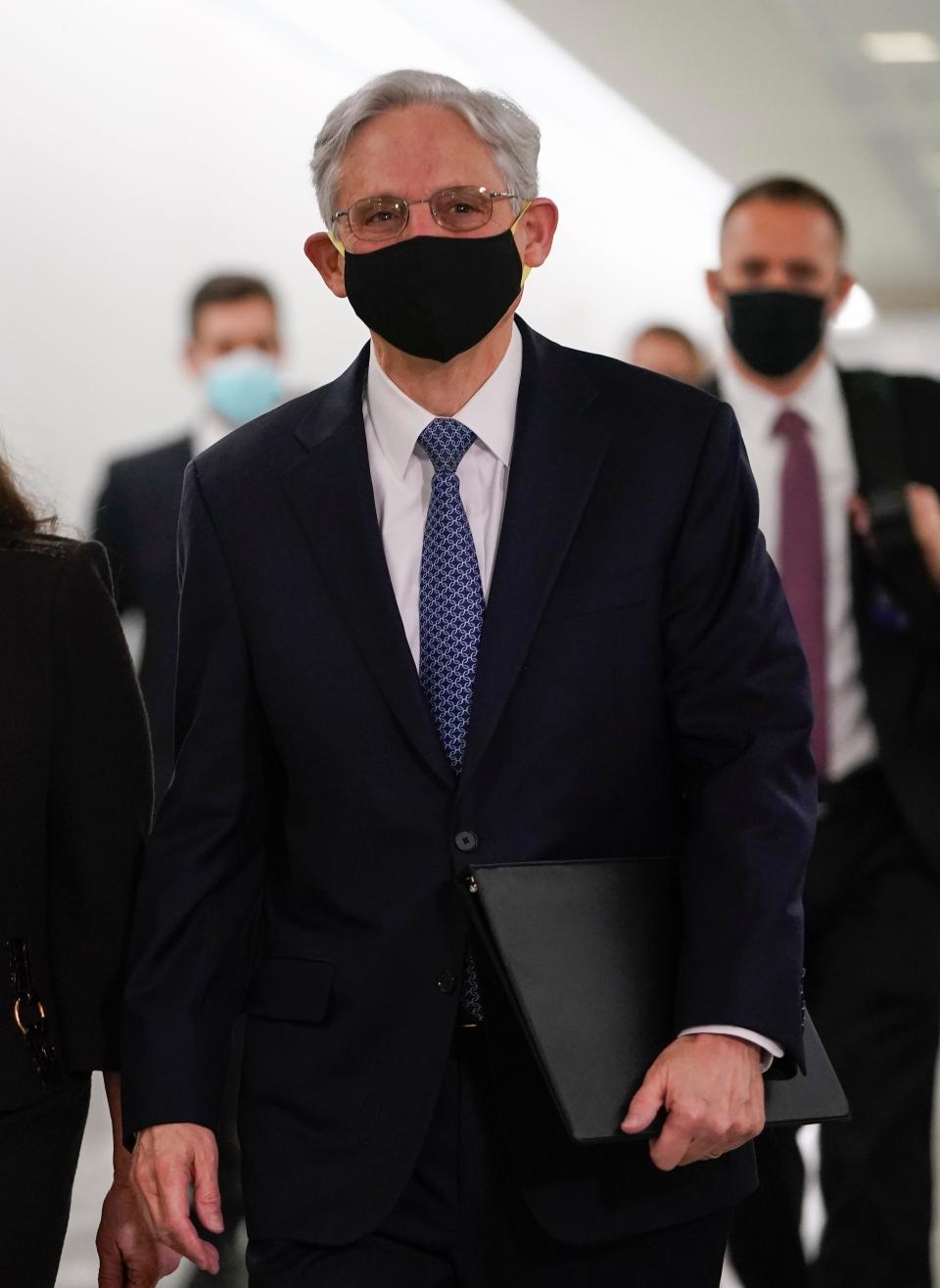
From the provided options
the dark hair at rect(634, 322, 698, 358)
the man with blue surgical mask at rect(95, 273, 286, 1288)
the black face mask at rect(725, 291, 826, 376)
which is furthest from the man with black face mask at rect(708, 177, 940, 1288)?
the dark hair at rect(634, 322, 698, 358)

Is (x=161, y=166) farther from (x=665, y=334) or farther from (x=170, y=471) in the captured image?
(x=170, y=471)

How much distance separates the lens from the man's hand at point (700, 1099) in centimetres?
168

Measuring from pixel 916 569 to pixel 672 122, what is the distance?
560cm

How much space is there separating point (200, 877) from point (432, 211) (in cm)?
70

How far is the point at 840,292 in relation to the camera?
348 cm

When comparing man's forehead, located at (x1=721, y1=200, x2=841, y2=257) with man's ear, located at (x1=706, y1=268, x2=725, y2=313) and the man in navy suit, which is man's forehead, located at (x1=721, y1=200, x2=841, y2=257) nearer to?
man's ear, located at (x1=706, y1=268, x2=725, y2=313)

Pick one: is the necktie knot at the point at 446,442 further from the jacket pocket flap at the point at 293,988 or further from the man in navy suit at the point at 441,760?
the jacket pocket flap at the point at 293,988

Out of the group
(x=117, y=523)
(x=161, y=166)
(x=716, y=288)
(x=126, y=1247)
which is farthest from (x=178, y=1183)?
(x=161, y=166)

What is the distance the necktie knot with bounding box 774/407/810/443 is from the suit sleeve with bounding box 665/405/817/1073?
4.95 ft

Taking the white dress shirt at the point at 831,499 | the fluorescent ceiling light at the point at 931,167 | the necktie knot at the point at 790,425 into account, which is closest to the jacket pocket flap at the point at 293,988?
the white dress shirt at the point at 831,499

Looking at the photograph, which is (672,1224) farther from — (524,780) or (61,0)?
(61,0)

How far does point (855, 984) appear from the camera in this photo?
10.4 feet

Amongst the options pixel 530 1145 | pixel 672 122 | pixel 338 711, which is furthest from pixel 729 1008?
pixel 672 122

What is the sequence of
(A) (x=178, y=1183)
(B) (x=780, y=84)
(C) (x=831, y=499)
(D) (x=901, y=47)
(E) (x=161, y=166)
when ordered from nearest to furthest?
1. (A) (x=178, y=1183)
2. (C) (x=831, y=499)
3. (E) (x=161, y=166)
4. (D) (x=901, y=47)
5. (B) (x=780, y=84)
